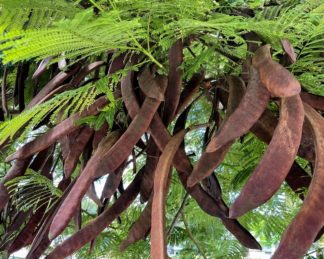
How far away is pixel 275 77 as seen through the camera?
383 millimetres

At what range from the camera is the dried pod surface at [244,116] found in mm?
394

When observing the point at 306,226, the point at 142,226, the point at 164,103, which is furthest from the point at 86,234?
the point at 306,226

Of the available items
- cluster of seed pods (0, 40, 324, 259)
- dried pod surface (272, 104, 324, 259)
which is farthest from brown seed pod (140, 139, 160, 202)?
dried pod surface (272, 104, 324, 259)

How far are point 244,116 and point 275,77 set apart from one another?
0.04 meters

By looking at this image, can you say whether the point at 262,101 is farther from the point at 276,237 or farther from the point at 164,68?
the point at 276,237

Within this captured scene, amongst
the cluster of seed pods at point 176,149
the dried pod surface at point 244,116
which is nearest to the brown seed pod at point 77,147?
the cluster of seed pods at point 176,149

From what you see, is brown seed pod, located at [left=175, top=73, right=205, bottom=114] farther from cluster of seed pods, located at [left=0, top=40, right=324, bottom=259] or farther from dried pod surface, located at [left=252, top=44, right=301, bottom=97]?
dried pod surface, located at [left=252, top=44, right=301, bottom=97]

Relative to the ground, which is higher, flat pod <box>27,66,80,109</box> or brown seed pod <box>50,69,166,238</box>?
flat pod <box>27,66,80,109</box>

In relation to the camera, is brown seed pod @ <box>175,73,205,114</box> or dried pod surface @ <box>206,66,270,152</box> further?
brown seed pod @ <box>175,73,205,114</box>

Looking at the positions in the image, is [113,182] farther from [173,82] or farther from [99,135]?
[173,82]

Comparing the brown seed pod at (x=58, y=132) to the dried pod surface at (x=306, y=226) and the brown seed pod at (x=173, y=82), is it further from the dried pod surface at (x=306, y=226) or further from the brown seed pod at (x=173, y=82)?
the dried pod surface at (x=306, y=226)

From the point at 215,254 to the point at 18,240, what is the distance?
685 millimetres

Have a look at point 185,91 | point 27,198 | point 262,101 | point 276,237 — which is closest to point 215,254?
point 276,237

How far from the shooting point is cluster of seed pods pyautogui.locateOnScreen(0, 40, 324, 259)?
14.4 inches
